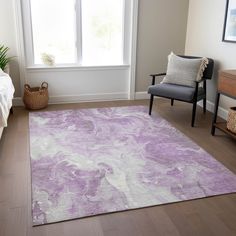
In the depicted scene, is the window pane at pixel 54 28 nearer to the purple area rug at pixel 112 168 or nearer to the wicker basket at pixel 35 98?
the wicker basket at pixel 35 98

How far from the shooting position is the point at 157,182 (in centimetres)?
244

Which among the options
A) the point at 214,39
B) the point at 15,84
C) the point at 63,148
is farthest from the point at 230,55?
the point at 15,84

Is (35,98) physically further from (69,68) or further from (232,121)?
(232,121)

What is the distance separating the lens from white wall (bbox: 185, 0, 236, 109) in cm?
387

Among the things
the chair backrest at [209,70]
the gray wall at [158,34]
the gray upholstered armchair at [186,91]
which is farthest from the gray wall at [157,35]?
the chair backrest at [209,70]

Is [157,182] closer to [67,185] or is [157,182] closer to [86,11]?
[67,185]

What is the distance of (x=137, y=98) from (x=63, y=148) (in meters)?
2.20

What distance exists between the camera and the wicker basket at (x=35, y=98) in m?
4.19

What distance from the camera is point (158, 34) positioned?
471 centimetres

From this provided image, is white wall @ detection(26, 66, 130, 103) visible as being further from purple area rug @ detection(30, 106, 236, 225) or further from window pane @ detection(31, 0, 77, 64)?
purple area rug @ detection(30, 106, 236, 225)

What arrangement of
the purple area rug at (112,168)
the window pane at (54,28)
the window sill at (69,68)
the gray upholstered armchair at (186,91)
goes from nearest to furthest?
1. the purple area rug at (112,168)
2. the gray upholstered armchair at (186,91)
3. the window pane at (54,28)
4. the window sill at (69,68)

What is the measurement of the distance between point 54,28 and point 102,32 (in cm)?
74

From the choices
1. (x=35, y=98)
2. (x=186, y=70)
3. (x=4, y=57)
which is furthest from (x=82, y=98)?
(x=186, y=70)

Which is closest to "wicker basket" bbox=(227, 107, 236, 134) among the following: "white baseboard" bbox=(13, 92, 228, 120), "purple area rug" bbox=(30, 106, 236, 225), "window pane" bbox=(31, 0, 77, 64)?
"purple area rug" bbox=(30, 106, 236, 225)
